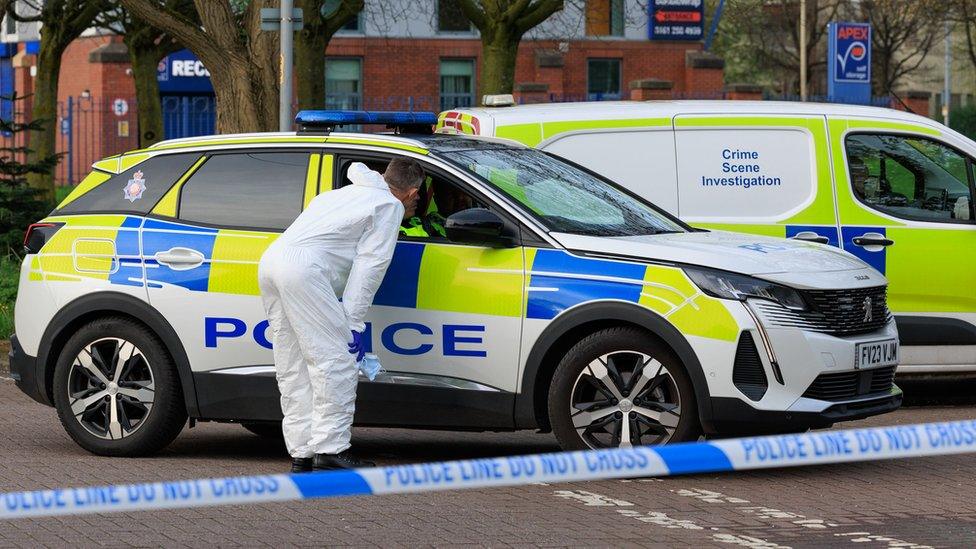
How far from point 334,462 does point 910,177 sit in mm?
4777

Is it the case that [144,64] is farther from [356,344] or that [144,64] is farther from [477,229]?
[356,344]

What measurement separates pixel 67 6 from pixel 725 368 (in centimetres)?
2332

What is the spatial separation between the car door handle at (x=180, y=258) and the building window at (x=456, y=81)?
40.4 metres

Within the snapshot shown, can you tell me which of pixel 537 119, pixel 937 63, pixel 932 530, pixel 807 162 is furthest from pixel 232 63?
pixel 937 63

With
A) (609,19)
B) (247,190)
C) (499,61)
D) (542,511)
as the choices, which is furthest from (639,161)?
(609,19)

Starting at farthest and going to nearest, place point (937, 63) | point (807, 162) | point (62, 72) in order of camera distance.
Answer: point (937, 63)
point (62, 72)
point (807, 162)

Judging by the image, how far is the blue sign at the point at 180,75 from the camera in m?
47.4

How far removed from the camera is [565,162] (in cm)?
864

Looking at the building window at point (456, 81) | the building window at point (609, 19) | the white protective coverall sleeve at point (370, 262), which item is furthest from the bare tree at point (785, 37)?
the white protective coverall sleeve at point (370, 262)

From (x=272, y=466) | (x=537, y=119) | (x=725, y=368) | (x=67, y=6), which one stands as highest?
(x=67, y=6)

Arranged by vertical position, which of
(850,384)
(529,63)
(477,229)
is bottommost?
(850,384)

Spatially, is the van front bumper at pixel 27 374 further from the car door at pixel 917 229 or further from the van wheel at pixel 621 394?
the car door at pixel 917 229

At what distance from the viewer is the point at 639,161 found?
1026 cm

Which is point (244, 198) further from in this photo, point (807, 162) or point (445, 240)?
point (807, 162)
